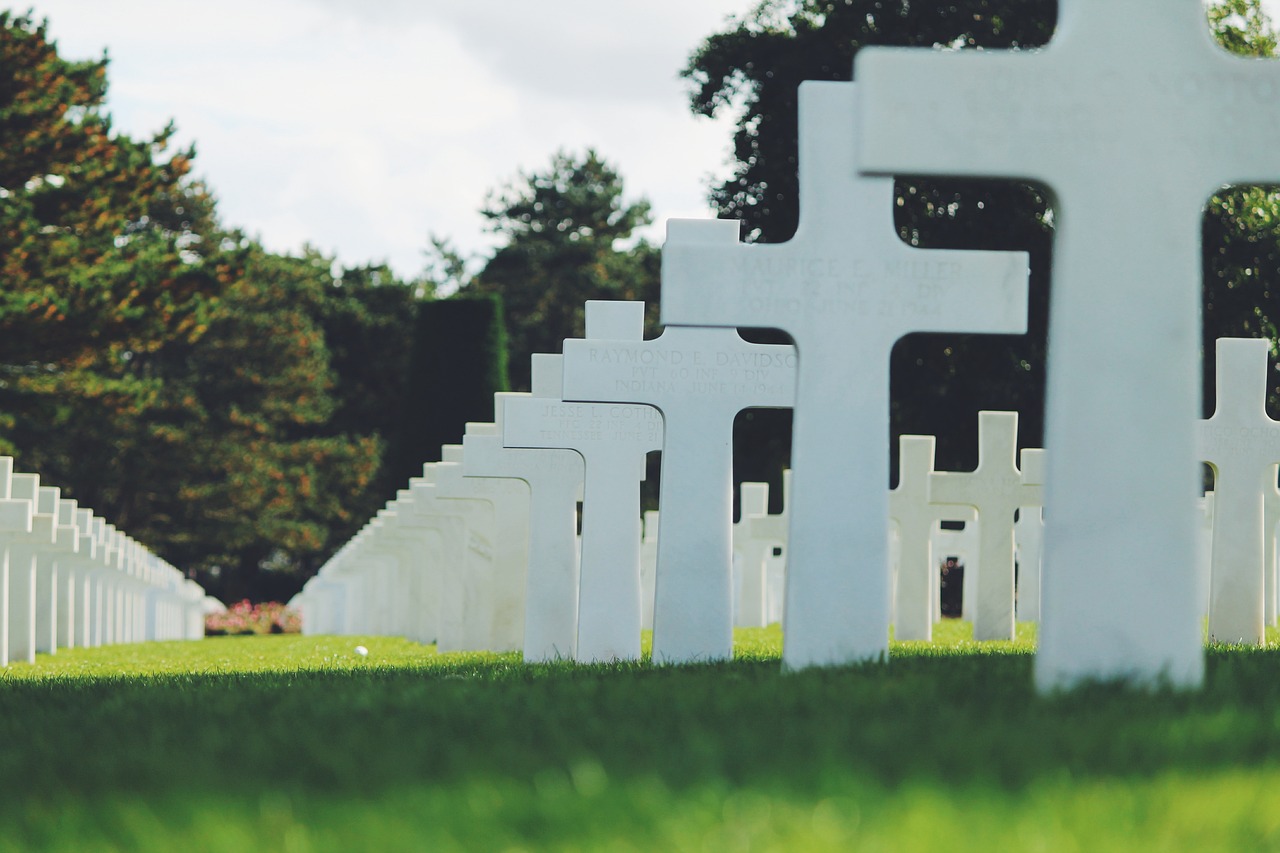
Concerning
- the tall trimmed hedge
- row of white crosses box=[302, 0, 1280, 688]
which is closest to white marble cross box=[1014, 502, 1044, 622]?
row of white crosses box=[302, 0, 1280, 688]

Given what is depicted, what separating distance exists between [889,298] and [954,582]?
26447 mm

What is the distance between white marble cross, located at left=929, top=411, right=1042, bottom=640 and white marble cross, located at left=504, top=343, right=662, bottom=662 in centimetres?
385

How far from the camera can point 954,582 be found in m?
33.7

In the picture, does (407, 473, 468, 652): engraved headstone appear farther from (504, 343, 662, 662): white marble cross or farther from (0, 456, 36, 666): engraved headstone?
(504, 343, 662, 662): white marble cross

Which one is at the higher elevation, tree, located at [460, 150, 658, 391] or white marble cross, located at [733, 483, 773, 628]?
tree, located at [460, 150, 658, 391]

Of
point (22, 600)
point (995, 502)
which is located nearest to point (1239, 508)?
point (995, 502)

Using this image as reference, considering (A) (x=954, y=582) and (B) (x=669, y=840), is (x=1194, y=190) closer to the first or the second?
(B) (x=669, y=840)

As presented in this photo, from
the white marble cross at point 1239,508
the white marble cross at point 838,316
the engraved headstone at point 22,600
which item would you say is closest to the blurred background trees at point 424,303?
the engraved headstone at point 22,600

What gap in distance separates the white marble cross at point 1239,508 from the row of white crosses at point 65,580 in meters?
10.1

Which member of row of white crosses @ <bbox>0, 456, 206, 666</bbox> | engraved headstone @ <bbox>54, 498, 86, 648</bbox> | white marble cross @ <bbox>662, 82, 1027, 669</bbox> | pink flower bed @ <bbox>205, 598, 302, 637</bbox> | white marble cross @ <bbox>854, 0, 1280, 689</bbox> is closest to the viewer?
white marble cross @ <bbox>854, 0, 1280, 689</bbox>

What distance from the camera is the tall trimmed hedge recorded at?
1689 inches

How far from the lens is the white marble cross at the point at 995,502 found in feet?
49.1

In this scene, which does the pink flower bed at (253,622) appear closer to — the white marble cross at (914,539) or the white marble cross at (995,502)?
the white marble cross at (914,539)

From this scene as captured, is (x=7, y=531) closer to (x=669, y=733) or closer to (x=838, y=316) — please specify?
(x=838, y=316)
